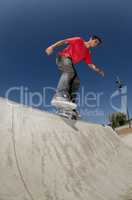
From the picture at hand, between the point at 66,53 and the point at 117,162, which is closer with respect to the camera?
the point at 117,162

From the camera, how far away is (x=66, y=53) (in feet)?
19.3

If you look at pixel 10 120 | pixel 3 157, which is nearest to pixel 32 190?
pixel 3 157

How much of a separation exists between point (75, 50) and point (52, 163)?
3.08 meters

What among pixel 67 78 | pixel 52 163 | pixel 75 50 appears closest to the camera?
pixel 52 163

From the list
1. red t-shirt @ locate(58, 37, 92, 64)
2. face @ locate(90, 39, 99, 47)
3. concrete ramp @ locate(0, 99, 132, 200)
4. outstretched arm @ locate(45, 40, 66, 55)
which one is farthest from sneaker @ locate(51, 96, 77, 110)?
face @ locate(90, 39, 99, 47)

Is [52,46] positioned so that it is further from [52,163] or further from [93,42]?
[52,163]

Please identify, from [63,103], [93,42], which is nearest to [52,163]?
[63,103]

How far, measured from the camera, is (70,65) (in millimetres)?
5785

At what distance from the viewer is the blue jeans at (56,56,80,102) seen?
18.8ft

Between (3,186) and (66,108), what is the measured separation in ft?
10.3

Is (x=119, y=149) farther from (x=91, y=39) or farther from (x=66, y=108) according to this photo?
(x=91, y=39)

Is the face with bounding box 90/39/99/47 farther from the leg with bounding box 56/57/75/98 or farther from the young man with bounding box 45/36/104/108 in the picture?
the leg with bounding box 56/57/75/98

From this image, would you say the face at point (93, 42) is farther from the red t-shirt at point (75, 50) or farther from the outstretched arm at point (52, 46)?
the outstretched arm at point (52, 46)

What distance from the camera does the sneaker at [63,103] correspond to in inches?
227
